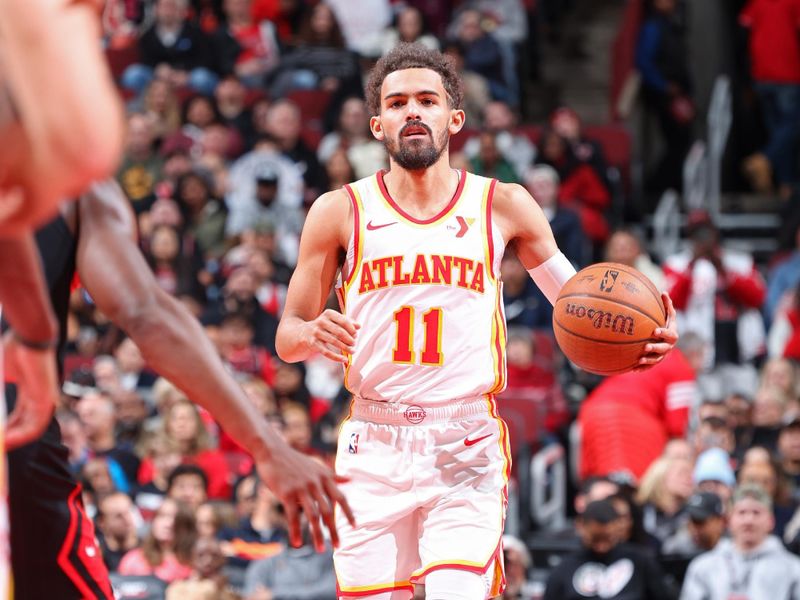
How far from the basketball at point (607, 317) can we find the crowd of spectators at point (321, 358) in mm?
3154

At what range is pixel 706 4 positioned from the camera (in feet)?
56.7

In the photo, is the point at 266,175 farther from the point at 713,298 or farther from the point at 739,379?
the point at 739,379

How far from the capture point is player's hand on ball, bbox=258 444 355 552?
135 inches

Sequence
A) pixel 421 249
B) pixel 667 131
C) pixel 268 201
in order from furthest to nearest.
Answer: pixel 667 131 → pixel 268 201 → pixel 421 249

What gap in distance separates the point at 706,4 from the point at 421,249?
1247 centimetres

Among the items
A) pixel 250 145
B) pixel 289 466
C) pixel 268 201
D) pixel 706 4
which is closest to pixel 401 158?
pixel 289 466

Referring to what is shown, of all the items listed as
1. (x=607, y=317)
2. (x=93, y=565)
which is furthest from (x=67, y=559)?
(x=607, y=317)


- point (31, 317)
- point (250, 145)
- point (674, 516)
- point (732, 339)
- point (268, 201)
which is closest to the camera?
point (31, 317)

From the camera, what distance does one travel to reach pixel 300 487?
3.44m

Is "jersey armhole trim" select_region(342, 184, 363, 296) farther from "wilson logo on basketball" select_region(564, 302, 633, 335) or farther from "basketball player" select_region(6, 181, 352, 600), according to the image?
"basketball player" select_region(6, 181, 352, 600)

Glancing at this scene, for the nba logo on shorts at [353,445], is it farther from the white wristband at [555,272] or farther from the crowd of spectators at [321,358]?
the crowd of spectators at [321,358]

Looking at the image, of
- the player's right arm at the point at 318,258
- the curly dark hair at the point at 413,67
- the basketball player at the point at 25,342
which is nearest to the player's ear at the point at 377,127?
the curly dark hair at the point at 413,67

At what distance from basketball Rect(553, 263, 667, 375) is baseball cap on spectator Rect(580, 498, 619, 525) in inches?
120

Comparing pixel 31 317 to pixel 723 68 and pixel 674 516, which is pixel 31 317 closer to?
pixel 674 516
